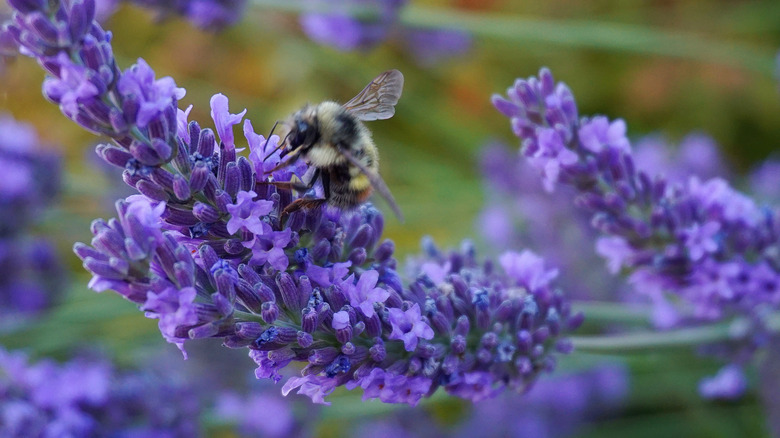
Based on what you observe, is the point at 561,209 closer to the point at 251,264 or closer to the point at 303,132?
the point at 303,132

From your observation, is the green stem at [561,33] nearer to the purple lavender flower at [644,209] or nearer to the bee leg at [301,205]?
the purple lavender flower at [644,209]

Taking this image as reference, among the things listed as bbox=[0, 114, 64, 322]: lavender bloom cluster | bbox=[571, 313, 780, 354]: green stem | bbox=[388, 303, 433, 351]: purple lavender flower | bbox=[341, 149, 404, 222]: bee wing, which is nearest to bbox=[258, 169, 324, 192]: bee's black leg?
bbox=[341, 149, 404, 222]: bee wing

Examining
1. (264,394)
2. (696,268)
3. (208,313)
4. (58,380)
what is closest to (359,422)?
(264,394)

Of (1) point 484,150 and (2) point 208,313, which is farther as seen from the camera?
(1) point 484,150

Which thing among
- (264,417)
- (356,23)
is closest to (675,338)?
(264,417)

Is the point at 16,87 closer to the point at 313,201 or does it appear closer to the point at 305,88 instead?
the point at 305,88

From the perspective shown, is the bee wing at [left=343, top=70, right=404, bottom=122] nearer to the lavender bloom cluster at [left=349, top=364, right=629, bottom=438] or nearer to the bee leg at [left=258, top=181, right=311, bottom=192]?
the bee leg at [left=258, top=181, right=311, bottom=192]

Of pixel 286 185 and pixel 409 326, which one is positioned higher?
pixel 286 185
